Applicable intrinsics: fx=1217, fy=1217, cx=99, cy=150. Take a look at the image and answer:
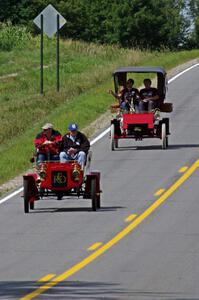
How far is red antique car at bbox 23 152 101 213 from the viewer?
76.1 ft

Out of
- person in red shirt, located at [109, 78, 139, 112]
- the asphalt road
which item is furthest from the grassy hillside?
the asphalt road

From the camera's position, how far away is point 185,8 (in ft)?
625

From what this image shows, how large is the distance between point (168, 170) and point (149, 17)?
101044 mm

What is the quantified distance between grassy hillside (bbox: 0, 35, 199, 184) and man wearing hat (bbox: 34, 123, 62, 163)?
17.4 ft

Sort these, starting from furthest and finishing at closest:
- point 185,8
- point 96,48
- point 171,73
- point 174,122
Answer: point 185,8 < point 96,48 < point 171,73 < point 174,122

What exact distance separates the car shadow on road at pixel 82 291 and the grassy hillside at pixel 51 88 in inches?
552

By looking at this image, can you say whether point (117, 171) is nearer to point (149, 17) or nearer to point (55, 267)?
point (55, 267)

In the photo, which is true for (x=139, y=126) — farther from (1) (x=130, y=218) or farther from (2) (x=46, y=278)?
(2) (x=46, y=278)


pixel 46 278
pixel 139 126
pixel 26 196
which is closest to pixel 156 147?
pixel 139 126

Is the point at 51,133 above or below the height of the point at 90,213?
above

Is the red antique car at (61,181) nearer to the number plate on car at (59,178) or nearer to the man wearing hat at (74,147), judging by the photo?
the number plate on car at (59,178)

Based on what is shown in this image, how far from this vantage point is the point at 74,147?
23.7m

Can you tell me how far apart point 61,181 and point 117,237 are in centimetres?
369

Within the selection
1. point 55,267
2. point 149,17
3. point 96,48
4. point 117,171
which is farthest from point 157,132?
point 149,17
